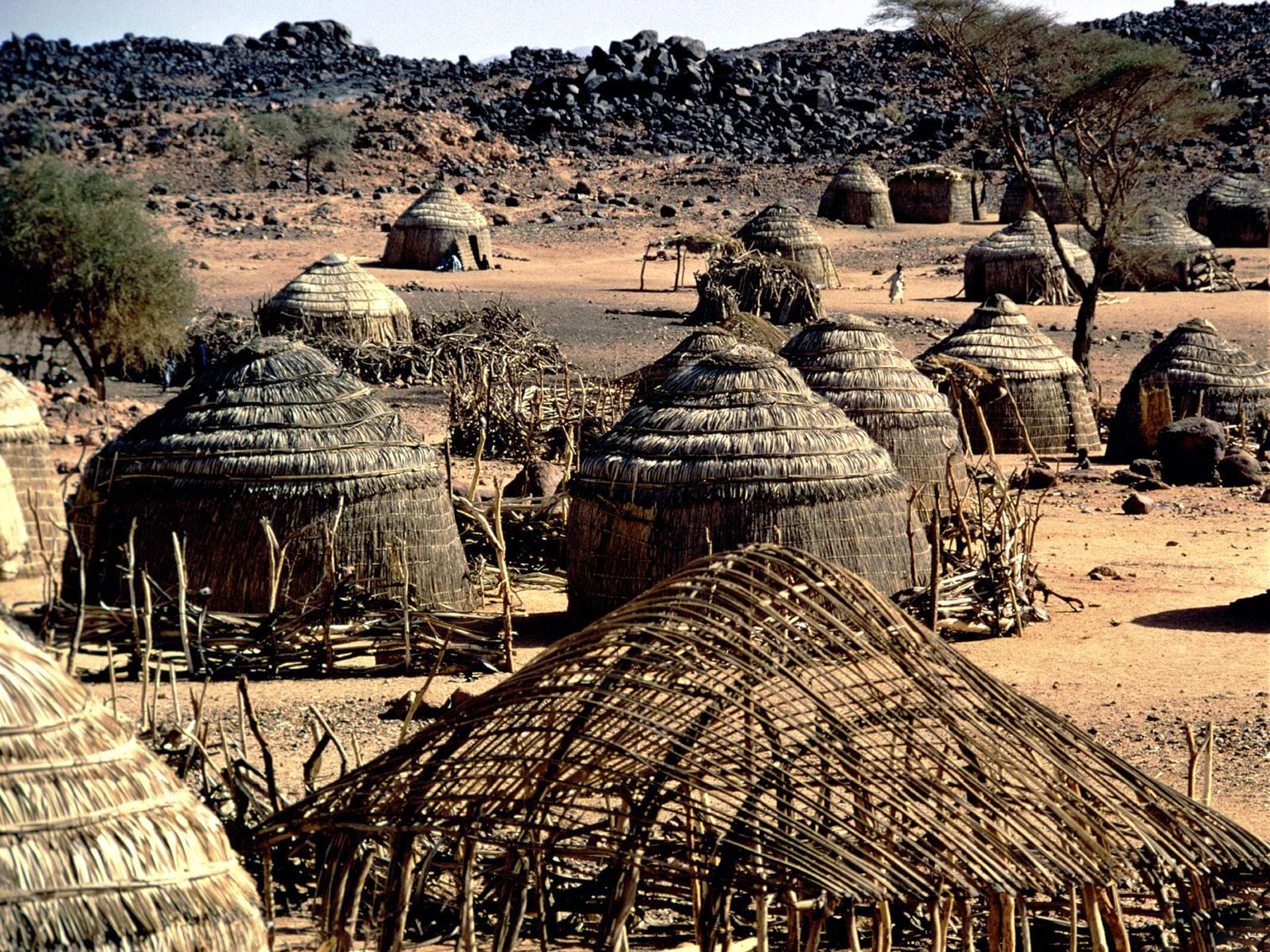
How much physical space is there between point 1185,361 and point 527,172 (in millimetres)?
32302

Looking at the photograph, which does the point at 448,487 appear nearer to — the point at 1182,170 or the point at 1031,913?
the point at 1031,913

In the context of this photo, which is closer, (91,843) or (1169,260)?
(91,843)

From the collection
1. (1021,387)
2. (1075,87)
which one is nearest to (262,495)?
(1021,387)

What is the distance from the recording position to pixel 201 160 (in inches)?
1725

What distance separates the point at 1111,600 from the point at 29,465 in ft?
23.7

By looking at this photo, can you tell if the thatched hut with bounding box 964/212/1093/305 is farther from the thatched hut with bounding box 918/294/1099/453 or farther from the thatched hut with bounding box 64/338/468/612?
the thatched hut with bounding box 64/338/468/612

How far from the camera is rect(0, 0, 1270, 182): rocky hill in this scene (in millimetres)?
47688

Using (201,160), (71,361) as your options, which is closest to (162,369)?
(71,361)

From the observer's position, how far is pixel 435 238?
30250mm

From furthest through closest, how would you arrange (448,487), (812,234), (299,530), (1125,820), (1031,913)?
(812,234) < (448,487) < (299,530) < (1031,913) < (1125,820)

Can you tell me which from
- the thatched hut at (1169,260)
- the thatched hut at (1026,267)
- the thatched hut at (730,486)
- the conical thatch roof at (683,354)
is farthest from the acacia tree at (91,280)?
the thatched hut at (1169,260)

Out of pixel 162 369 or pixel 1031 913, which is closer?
pixel 1031 913

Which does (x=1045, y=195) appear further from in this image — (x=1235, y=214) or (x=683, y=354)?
(x=683, y=354)

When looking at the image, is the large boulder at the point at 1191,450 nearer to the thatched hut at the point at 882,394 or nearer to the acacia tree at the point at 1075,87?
the thatched hut at the point at 882,394
